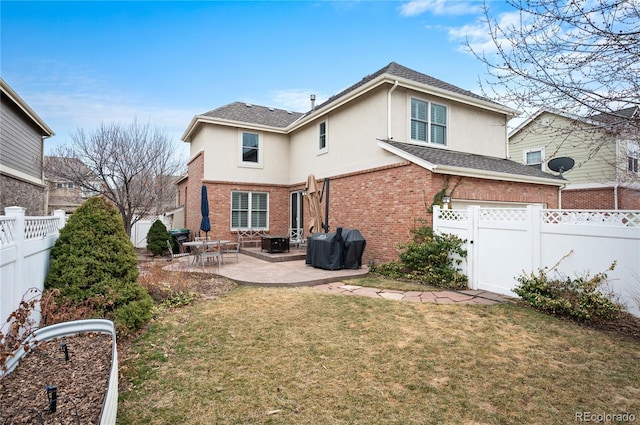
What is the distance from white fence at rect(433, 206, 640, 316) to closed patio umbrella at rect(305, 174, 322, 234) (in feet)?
14.8

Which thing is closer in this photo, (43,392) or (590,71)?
(43,392)

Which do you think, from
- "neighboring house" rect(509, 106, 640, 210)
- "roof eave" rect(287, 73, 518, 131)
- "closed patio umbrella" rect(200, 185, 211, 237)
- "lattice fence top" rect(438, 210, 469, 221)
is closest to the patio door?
"roof eave" rect(287, 73, 518, 131)

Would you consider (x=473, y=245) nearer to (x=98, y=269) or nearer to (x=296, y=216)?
(x=98, y=269)

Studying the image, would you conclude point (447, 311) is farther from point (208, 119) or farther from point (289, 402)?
point (208, 119)

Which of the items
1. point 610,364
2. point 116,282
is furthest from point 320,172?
point 610,364

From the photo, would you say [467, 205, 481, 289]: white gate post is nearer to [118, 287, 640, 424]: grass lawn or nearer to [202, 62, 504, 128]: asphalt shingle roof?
[118, 287, 640, 424]: grass lawn

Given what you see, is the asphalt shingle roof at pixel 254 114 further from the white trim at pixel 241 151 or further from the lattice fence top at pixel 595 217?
the lattice fence top at pixel 595 217

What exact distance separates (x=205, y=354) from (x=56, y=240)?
319 cm

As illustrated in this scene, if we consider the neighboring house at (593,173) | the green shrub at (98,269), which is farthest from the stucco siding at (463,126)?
the green shrub at (98,269)

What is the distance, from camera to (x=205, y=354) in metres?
4.03

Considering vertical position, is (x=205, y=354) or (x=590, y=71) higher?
(x=590, y=71)

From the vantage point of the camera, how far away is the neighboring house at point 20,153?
11.7m

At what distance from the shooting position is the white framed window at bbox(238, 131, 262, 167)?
14.6 meters

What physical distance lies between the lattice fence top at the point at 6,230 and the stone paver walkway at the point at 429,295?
545 centimetres
